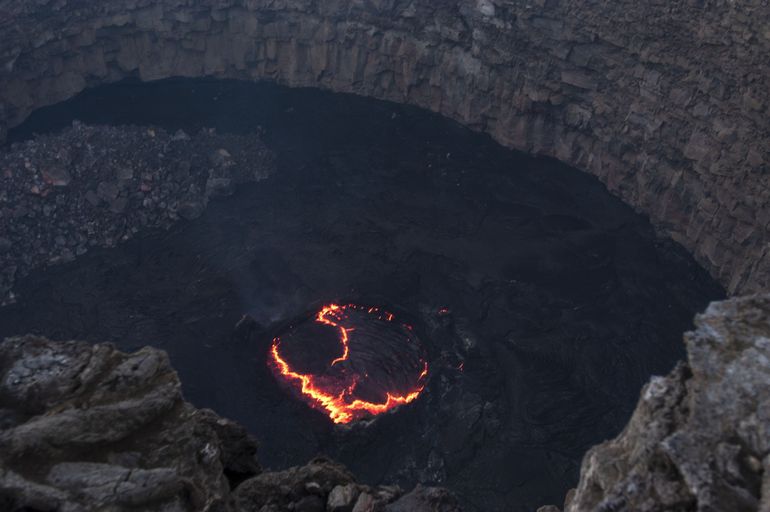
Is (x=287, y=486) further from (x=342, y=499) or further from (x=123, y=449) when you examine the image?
(x=123, y=449)

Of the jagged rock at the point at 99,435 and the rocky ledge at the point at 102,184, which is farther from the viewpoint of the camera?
the rocky ledge at the point at 102,184

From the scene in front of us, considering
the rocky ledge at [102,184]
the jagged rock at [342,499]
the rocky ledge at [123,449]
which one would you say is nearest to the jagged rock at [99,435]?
the rocky ledge at [123,449]

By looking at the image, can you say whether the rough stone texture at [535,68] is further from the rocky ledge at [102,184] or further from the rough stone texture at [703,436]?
the rough stone texture at [703,436]

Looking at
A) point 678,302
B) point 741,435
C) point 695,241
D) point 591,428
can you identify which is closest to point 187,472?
point 741,435

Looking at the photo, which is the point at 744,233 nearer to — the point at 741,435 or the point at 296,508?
the point at 741,435

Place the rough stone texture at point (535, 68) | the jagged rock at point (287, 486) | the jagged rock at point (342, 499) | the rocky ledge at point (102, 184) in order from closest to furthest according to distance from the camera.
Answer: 1. the jagged rock at point (287, 486)
2. the jagged rock at point (342, 499)
3. the rough stone texture at point (535, 68)
4. the rocky ledge at point (102, 184)

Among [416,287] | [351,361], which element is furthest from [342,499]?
[416,287]

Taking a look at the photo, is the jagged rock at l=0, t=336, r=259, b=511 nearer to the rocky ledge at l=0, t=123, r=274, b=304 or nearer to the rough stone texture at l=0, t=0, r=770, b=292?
the rocky ledge at l=0, t=123, r=274, b=304
